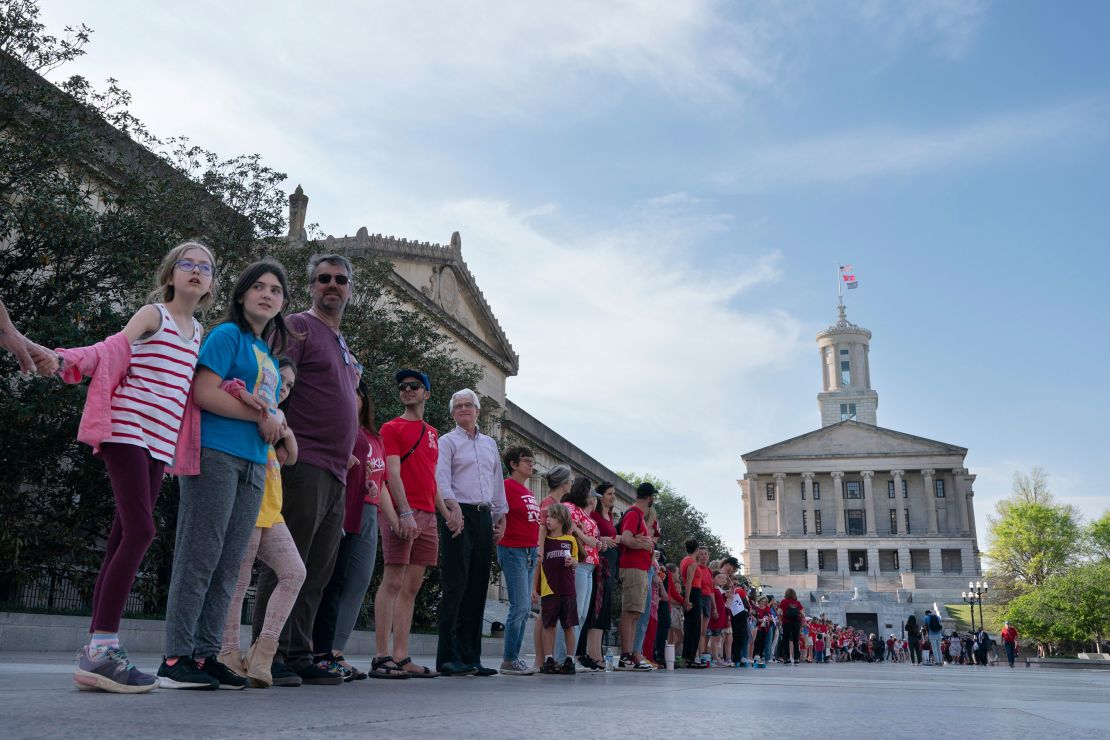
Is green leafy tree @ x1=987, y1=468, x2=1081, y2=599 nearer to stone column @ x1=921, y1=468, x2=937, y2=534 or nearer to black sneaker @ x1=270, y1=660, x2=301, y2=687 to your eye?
stone column @ x1=921, y1=468, x2=937, y2=534

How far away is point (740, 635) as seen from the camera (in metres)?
14.6

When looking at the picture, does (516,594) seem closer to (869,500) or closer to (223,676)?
(223,676)

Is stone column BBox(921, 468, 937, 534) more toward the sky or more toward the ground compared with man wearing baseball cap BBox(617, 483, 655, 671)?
more toward the sky

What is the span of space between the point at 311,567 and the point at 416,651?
12575 mm

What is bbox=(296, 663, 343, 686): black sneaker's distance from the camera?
4.54m

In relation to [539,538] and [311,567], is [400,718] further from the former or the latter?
[539,538]

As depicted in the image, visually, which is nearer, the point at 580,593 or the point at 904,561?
the point at 580,593

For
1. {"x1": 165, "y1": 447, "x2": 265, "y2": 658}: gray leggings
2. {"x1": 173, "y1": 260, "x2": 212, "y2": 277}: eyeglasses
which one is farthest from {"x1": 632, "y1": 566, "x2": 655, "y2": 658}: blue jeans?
{"x1": 173, "y1": 260, "x2": 212, "y2": 277}: eyeglasses

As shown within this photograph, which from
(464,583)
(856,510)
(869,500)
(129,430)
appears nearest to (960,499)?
(869,500)

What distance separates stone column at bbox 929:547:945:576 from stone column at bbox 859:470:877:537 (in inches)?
216

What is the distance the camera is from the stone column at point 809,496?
90.9 metres

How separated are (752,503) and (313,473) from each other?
9068 cm

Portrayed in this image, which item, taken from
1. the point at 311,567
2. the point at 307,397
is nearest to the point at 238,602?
the point at 311,567

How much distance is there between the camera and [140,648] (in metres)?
11.1
